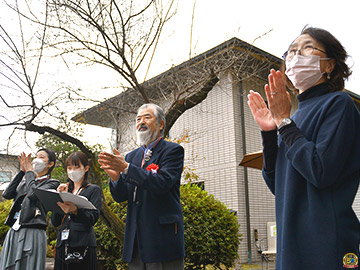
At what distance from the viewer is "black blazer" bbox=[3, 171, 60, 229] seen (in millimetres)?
4004

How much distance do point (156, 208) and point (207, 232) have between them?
10.1ft

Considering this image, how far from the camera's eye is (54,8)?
200 inches

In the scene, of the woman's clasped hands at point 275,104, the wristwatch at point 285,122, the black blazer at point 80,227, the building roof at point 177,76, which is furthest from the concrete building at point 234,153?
the wristwatch at point 285,122

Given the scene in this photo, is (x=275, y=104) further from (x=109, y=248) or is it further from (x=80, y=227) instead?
(x=109, y=248)

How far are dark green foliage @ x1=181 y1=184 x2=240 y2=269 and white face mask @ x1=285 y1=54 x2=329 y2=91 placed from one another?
12.9 feet

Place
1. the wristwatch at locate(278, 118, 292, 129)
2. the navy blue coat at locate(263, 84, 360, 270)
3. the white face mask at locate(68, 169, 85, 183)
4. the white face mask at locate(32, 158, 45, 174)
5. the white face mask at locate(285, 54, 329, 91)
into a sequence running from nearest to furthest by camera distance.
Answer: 1. the navy blue coat at locate(263, 84, 360, 270)
2. the wristwatch at locate(278, 118, 292, 129)
3. the white face mask at locate(285, 54, 329, 91)
4. the white face mask at locate(68, 169, 85, 183)
5. the white face mask at locate(32, 158, 45, 174)

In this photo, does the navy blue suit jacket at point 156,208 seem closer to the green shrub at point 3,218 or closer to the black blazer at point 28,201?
the black blazer at point 28,201

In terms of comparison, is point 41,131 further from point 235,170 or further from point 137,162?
point 235,170

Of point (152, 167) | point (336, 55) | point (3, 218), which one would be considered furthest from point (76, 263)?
point (3, 218)

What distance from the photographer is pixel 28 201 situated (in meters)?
4.02

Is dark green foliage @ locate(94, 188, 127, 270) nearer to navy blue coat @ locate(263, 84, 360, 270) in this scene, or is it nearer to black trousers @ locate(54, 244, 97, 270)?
black trousers @ locate(54, 244, 97, 270)

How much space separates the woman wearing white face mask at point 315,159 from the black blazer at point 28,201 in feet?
10.3

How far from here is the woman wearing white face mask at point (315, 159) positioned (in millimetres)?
1412

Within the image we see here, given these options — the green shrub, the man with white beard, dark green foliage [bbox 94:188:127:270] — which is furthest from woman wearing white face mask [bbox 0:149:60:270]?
the green shrub
